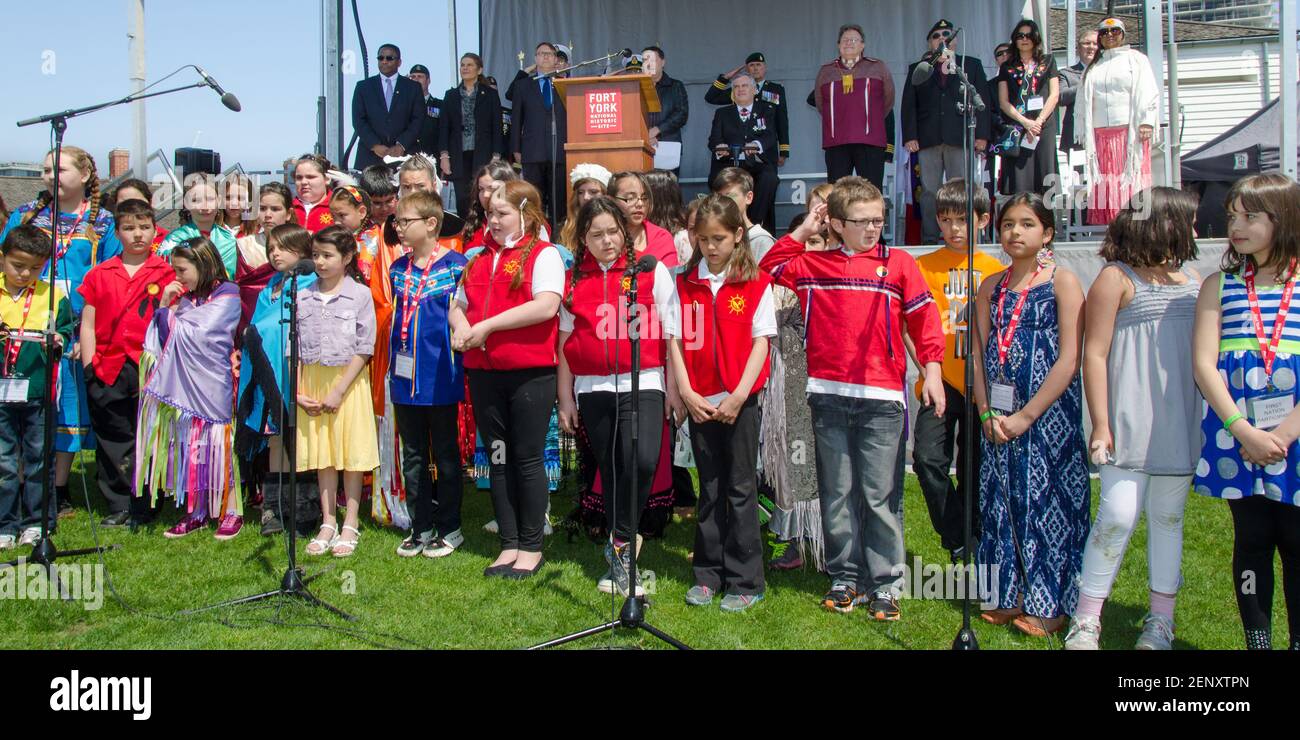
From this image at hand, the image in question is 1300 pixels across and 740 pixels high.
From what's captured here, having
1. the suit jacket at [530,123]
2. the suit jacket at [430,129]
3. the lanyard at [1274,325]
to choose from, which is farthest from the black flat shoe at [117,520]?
the lanyard at [1274,325]

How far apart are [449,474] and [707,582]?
1.51 m

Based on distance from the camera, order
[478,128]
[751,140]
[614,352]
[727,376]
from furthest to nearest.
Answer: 1. [478,128]
2. [751,140]
3. [614,352]
4. [727,376]

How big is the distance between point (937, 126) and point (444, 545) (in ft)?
17.8

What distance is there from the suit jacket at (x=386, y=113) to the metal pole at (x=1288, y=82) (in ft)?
23.1

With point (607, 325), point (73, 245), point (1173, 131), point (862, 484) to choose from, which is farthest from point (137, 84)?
point (1173, 131)

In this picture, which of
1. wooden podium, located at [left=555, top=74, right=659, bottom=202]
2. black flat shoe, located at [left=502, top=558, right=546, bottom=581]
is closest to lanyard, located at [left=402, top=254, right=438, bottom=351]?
black flat shoe, located at [left=502, top=558, right=546, bottom=581]

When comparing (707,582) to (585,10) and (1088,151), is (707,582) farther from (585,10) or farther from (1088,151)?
(585,10)

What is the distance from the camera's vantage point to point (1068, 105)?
8.12 meters

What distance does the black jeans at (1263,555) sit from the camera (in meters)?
3.38

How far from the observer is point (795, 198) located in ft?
24.5

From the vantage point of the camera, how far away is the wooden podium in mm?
7465

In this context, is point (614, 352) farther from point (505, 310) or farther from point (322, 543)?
point (322, 543)
